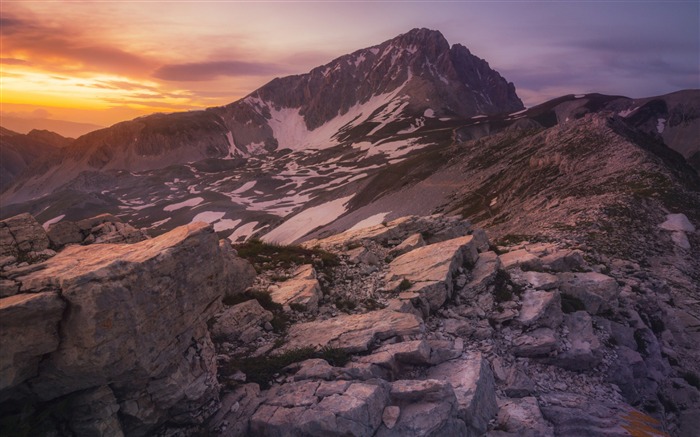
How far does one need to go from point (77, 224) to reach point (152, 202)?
553ft

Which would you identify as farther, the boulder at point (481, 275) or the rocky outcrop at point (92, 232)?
the boulder at point (481, 275)

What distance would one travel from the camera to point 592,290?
19.2 metres

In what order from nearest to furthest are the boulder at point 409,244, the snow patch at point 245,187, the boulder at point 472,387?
the boulder at point 472,387, the boulder at point 409,244, the snow patch at point 245,187

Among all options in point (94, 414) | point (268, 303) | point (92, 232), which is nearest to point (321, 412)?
point (94, 414)

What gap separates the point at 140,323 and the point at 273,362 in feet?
16.2

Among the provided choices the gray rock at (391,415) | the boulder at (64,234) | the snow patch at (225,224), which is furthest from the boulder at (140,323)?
the snow patch at (225,224)

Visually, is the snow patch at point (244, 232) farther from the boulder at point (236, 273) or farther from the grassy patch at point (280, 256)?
the boulder at point (236, 273)

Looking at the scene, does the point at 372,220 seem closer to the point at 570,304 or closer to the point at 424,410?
the point at 570,304

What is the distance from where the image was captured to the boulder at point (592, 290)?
18391mm

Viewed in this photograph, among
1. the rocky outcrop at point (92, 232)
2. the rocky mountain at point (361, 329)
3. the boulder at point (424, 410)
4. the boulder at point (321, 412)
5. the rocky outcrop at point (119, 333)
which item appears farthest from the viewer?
the rocky outcrop at point (92, 232)

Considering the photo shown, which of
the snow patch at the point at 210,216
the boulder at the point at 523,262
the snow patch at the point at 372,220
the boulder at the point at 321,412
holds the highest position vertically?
the boulder at the point at 523,262

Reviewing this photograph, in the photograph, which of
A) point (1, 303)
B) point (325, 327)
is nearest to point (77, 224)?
point (1, 303)

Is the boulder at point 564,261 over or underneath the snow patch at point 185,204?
over

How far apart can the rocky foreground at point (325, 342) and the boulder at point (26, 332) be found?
0.03m
